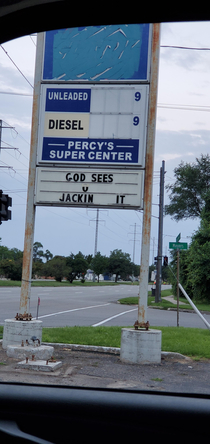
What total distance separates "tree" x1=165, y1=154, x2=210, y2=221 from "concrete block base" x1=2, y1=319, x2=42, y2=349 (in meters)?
41.3

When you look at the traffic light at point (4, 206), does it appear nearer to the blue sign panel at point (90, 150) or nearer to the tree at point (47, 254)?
the blue sign panel at point (90, 150)

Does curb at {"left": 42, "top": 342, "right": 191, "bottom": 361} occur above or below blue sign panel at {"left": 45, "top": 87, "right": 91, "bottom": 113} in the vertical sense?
below

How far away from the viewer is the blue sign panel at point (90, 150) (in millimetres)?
8539

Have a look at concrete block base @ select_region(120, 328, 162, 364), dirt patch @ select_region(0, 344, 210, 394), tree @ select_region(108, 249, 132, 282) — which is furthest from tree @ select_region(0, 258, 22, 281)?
concrete block base @ select_region(120, 328, 162, 364)

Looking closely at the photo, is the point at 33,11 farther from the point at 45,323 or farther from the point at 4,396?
the point at 45,323

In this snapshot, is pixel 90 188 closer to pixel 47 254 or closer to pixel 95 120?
pixel 95 120

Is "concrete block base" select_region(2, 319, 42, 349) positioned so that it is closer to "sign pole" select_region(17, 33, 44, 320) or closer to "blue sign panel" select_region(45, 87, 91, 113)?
"sign pole" select_region(17, 33, 44, 320)

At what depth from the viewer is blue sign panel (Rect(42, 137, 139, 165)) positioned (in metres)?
8.54

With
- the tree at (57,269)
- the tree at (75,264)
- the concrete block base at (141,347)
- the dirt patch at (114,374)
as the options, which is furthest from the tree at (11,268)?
the concrete block base at (141,347)

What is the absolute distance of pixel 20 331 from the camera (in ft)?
26.8

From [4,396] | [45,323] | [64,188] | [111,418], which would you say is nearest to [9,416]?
[4,396]

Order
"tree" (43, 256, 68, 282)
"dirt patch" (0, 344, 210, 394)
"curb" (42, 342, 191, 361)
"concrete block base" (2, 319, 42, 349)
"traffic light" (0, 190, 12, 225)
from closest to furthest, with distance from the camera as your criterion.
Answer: "dirt patch" (0, 344, 210, 394), "concrete block base" (2, 319, 42, 349), "curb" (42, 342, 191, 361), "traffic light" (0, 190, 12, 225), "tree" (43, 256, 68, 282)

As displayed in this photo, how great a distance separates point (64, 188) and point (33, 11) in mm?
6948

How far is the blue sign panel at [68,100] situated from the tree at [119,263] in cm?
8813
